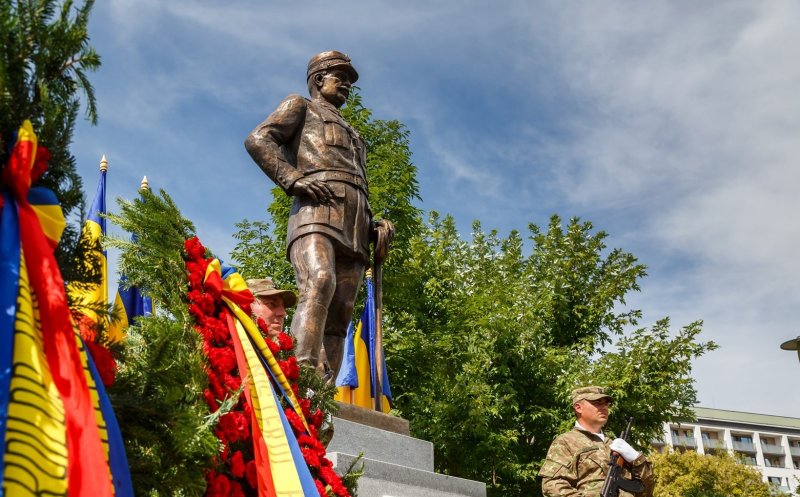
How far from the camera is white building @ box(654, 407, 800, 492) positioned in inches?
3280

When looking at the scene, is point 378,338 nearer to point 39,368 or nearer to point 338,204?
point 338,204

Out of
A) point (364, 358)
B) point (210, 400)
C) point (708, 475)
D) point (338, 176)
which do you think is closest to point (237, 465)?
point (210, 400)

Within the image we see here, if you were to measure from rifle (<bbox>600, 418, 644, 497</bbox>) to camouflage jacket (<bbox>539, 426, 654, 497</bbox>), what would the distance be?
0.06 m

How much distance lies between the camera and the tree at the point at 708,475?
38031mm

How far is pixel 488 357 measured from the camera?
17.7m

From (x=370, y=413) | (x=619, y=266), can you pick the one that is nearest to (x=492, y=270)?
(x=619, y=266)

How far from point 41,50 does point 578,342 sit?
1961 cm

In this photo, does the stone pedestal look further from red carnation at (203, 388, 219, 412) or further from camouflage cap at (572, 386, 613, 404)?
red carnation at (203, 388, 219, 412)

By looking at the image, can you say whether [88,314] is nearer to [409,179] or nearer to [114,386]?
[114,386]

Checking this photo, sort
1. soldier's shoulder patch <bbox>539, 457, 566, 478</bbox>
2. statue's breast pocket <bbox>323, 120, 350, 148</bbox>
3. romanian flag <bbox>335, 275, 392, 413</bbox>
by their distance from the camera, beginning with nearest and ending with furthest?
soldier's shoulder patch <bbox>539, 457, 566, 478</bbox> → statue's breast pocket <bbox>323, 120, 350, 148</bbox> → romanian flag <bbox>335, 275, 392, 413</bbox>

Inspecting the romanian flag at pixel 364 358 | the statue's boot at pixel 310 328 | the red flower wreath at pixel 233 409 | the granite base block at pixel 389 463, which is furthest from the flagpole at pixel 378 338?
the romanian flag at pixel 364 358

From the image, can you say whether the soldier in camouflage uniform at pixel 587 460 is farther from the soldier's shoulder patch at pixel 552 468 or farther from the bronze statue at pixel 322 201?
the bronze statue at pixel 322 201

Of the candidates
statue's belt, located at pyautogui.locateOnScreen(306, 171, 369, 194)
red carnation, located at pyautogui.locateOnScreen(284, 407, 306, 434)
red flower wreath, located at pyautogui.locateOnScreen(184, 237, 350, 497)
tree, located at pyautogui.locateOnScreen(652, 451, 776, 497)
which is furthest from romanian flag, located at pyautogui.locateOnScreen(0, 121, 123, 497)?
tree, located at pyautogui.locateOnScreen(652, 451, 776, 497)

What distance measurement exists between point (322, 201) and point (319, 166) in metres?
0.37
